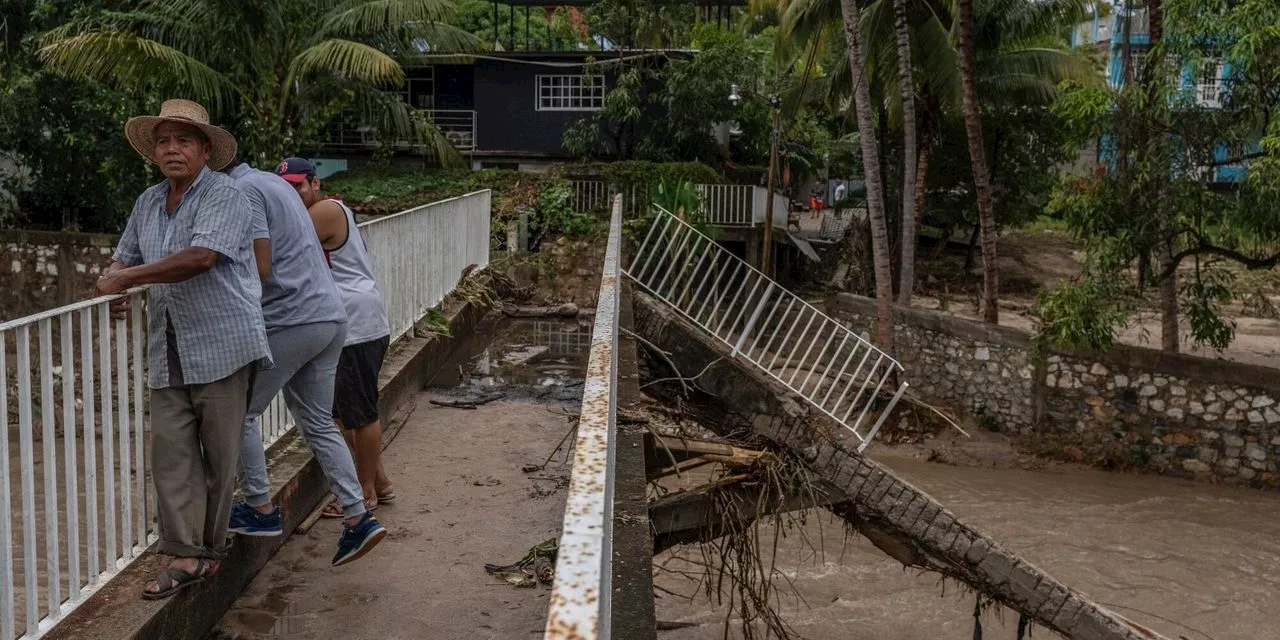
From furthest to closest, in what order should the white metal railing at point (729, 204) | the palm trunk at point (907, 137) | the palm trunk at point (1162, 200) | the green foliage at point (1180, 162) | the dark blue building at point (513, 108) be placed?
the dark blue building at point (513, 108) → the white metal railing at point (729, 204) → the palm trunk at point (907, 137) → the palm trunk at point (1162, 200) → the green foliage at point (1180, 162)

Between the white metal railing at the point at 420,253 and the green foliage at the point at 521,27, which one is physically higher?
the green foliage at the point at 521,27

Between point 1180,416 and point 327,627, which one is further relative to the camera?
point 1180,416

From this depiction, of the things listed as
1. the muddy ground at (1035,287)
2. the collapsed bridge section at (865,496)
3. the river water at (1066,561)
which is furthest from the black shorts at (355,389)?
the muddy ground at (1035,287)

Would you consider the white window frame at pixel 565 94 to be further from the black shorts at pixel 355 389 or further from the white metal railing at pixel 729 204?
the black shorts at pixel 355 389

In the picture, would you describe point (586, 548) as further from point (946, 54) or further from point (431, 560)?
point (946, 54)

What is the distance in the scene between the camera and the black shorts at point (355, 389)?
514 cm

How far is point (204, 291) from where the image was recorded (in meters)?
3.75

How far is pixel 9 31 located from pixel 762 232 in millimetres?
15036

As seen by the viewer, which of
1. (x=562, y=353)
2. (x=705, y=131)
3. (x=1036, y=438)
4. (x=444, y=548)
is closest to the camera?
(x=444, y=548)

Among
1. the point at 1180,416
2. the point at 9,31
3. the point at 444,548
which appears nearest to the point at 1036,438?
the point at 1180,416

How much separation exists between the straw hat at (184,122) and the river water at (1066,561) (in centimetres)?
710

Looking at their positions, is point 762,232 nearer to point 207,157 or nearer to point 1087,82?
point 1087,82

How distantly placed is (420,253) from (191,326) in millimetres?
5305

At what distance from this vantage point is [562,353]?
10.2m
